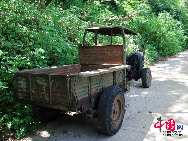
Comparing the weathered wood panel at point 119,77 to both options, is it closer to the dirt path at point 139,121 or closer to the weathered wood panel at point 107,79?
the weathered wood panel at point 107,79

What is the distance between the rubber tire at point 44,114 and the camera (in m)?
3.85

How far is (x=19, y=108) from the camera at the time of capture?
3967 mm

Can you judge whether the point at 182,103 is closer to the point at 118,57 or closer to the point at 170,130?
the point at 170,130

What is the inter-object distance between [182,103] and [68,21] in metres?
4.53

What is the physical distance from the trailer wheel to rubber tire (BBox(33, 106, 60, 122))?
1.27 meters

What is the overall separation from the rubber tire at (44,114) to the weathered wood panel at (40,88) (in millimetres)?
631

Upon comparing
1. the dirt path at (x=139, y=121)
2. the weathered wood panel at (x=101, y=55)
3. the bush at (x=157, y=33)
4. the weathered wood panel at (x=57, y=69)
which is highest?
the bush at (x=157, y=33)

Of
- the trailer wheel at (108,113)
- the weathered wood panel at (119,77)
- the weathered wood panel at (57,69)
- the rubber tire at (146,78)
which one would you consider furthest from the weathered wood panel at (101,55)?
the rubber tire at (146,78)

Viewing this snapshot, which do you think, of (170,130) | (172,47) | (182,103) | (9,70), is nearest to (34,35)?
(9,70)

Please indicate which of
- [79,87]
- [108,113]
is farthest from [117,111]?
[79,87]

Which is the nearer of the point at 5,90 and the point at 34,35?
the point at 5,90

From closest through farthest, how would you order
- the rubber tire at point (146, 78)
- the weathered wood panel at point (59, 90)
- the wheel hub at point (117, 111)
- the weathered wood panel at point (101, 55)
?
the weathered wood panel at point (59, 90)
the wheel hub at point (117, 111)
the weathered wood panel at point (101, 55)
the rubber tire at point (146, 78)

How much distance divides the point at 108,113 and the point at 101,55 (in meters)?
2.29

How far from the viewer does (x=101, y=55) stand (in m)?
5.28
